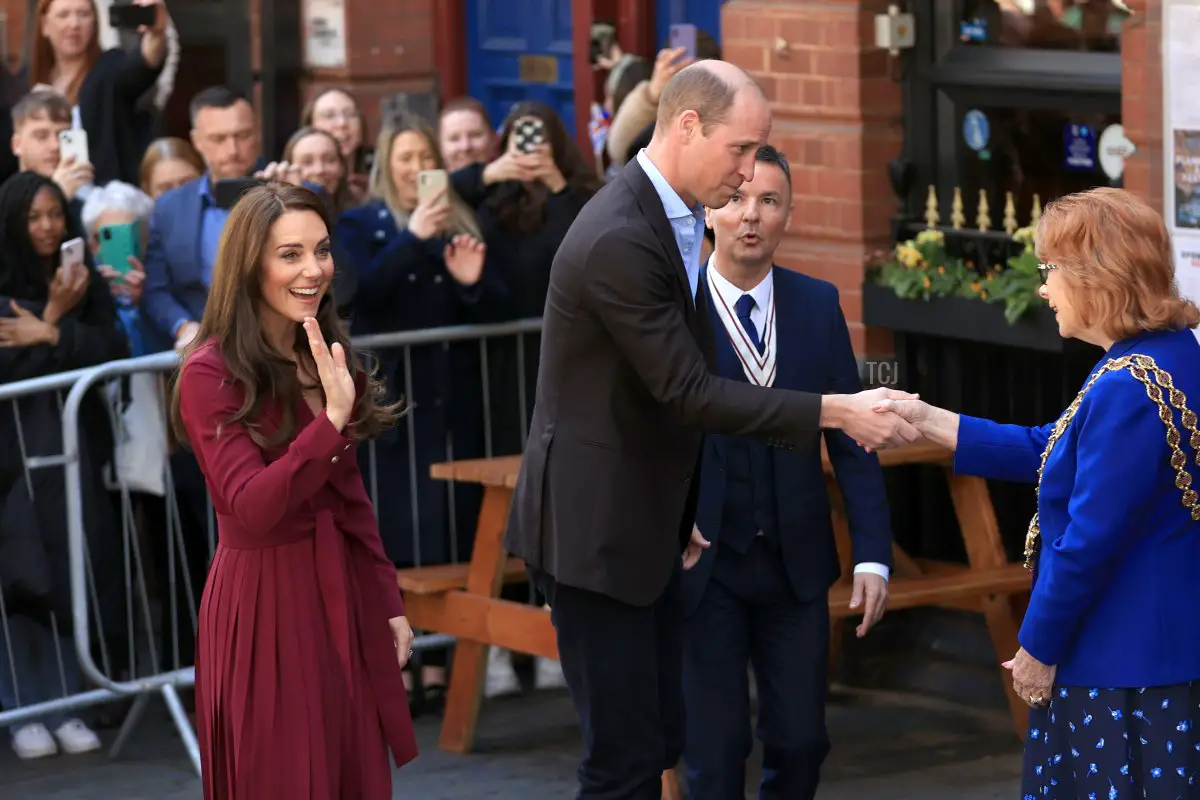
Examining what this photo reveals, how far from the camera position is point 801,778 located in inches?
216

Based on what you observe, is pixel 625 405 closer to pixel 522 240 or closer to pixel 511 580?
pixel 511 580

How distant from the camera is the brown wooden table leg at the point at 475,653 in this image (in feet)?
23.4

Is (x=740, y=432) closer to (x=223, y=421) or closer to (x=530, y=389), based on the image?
(x=223, y=421)

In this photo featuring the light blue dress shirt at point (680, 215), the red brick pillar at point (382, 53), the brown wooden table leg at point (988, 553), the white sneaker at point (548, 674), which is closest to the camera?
the light blue dress shirt at point (680, 215)

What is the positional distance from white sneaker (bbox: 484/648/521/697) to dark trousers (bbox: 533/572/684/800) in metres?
2.85

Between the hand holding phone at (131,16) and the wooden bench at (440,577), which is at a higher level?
the hand holding phone at (131,16)

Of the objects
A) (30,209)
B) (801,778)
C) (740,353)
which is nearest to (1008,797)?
(801,778)

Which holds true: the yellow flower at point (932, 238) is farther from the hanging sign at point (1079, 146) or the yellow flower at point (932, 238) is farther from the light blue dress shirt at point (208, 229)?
the light blue dress shirt at point (208, 229)

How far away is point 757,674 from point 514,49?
638 centimetres

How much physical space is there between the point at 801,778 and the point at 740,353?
3.52 feet

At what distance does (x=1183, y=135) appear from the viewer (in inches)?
259

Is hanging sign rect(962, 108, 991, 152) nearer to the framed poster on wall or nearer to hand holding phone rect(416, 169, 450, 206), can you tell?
the framed poster on wall

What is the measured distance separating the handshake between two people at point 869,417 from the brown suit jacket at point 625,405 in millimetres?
59

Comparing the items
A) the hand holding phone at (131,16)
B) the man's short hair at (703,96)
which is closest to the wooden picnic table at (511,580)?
the man's short hair at (703,96)
